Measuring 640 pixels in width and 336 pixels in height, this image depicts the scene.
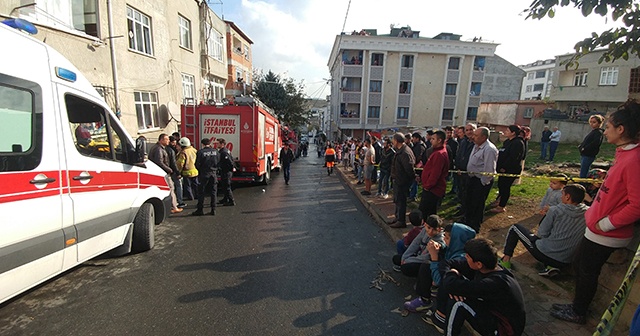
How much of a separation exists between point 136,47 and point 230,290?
1145 centimetres

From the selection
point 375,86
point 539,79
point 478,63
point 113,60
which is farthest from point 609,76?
point 539,79

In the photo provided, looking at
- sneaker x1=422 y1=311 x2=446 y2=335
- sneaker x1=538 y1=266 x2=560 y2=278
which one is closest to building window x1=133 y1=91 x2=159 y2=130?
sneaker x1=422 y1=311 x2=446 y2=335

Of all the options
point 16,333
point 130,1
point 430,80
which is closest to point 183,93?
point 130,1

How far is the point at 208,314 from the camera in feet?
9.95

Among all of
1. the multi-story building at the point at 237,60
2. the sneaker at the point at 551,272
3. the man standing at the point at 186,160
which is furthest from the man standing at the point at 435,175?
the multi-story building at the point at 237,60

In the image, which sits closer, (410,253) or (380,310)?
(380,310)

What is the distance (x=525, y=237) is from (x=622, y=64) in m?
31.4

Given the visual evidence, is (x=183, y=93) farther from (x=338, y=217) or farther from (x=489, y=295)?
(x=489, y=295)

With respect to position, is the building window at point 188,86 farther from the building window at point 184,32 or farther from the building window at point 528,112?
the building window at point 528,112

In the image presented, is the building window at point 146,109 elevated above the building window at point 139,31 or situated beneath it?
situated beneath

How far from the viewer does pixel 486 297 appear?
2.30m

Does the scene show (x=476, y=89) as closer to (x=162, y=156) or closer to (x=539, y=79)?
(x=162, y=156)

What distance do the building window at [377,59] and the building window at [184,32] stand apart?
23.8 metres

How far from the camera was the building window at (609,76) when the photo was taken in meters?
24.0
